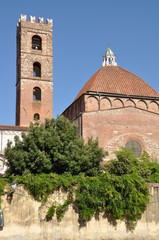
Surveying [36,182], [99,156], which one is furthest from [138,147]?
[36,182]

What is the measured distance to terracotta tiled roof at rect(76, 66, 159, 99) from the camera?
29.6 meters

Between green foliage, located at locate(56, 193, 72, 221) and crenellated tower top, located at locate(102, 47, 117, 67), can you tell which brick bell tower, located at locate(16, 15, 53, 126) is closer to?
crenellated tower top, located at locate(102, 47, 117, 67)

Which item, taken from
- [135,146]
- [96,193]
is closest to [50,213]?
[96,193]

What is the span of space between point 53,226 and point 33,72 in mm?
22998

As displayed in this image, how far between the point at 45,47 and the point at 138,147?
1476 cm

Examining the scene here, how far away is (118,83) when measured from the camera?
3045 centimetres

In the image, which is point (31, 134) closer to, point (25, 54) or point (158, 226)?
point (158, 226)

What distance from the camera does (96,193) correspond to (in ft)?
44.8

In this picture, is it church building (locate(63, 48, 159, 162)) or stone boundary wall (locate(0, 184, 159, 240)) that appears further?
church building (locate(63, 48, 159, 162))

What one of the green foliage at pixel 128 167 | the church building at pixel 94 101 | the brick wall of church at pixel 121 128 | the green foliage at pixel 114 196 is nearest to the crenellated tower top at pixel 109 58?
the church building at pixel 94 101

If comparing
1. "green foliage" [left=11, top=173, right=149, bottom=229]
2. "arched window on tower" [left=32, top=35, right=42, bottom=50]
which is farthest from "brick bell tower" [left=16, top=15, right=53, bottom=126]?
"green foliage" [left=11, top=173, right=149, bottom=229]

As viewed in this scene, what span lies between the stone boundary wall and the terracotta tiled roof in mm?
16435

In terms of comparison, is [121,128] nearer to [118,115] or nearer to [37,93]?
[118,115]

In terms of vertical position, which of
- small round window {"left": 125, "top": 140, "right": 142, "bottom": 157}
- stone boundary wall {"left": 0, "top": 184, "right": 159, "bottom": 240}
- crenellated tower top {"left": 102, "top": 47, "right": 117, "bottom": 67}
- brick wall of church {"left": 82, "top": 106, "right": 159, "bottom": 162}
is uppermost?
crenellated tower top {"left": 102, "top": 47, "right": 117, "bottom": 67}
